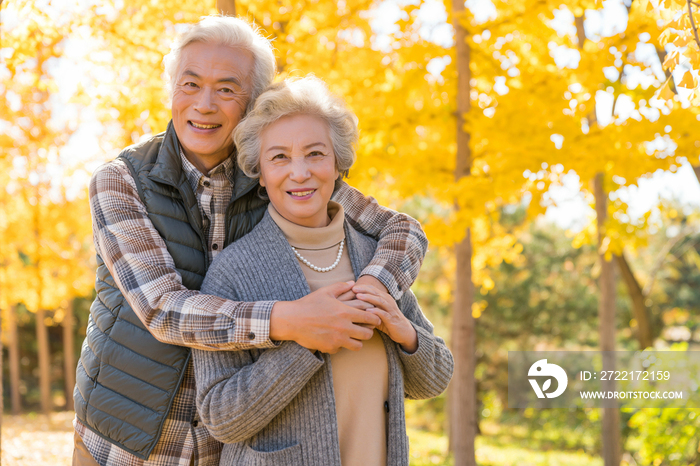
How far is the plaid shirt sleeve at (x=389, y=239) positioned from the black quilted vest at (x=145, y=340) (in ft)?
1.39

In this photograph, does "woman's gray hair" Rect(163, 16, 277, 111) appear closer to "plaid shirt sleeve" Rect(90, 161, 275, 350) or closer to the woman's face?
the woman's face

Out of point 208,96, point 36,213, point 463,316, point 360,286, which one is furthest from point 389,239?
point 36,213

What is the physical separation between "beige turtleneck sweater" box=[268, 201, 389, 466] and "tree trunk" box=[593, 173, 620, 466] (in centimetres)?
516

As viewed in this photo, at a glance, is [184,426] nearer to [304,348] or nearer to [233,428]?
[233,428]

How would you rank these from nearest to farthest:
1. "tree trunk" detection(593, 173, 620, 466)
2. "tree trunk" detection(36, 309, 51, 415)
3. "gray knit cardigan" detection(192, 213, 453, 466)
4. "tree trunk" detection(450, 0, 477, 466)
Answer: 1. "gray knit cardigan" detection(192, 213, 453, 466)
2. "tree trunk" detection(450, 0, 477, 466)
3. "tree trunk" detection(593, 173, 620, 466)
4. "tree trunk" detection(36, 309, 51, 415)

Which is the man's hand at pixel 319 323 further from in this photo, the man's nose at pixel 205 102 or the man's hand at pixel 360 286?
the man's nose at pixel 205 102

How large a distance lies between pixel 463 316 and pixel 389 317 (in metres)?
3.42

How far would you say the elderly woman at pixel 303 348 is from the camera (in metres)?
1.64

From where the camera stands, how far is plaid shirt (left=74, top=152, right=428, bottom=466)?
5.38 feet

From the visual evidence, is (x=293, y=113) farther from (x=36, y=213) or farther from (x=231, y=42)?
(x=36, y=213)

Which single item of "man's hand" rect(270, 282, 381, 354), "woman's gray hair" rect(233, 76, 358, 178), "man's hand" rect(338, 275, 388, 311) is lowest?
"man's hand" rect(270, 282, 381, 354)

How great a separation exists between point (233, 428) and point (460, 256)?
3.73 m

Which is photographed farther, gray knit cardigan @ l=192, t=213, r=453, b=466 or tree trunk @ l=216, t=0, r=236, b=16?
tree trunk @ l=216, t=0, r=236, b=16

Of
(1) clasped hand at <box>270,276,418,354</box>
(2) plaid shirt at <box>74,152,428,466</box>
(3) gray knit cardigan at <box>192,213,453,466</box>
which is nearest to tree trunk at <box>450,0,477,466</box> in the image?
(2) plaid shirt at <box>74,152,428,466</box>
